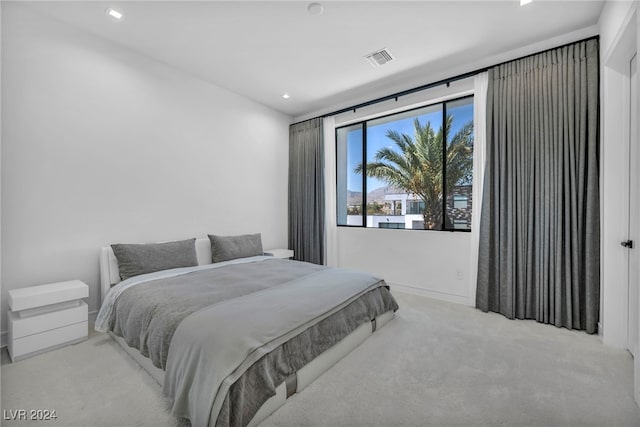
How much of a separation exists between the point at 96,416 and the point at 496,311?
3.51 m

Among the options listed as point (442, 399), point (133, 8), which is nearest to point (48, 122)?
point (133, 8)

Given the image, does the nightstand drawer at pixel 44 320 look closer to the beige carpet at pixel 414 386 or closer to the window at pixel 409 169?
the beige carpet at pixel 414 386

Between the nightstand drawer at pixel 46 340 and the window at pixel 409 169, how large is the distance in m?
3.50

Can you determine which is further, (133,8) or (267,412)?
(133,8)

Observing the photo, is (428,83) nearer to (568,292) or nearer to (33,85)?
(568,292)

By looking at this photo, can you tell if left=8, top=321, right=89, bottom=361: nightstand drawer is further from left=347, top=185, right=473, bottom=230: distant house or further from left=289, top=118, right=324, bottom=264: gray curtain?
left=347, top=185, right=473, bottom=230: distant house

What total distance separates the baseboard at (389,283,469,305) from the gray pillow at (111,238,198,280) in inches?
106

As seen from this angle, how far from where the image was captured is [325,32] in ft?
8.86

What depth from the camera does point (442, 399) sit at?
1.70 m

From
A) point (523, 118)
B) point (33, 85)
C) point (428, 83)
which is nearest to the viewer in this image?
point (33, 85)

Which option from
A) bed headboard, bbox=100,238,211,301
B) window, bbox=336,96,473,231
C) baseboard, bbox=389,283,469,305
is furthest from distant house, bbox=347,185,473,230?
bed headboard, bbox=100,238,211,301

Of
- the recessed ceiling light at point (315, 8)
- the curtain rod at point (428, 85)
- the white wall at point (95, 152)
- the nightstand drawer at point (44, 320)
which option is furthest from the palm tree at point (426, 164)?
the nightstand drawer at point (44, 320)

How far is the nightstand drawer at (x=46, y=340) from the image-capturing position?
2094mm

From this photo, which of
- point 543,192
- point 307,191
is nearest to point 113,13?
point 307,191
